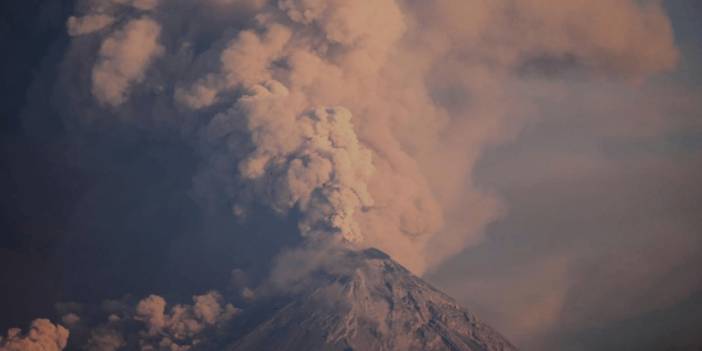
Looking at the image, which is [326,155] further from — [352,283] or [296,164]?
[352,283]

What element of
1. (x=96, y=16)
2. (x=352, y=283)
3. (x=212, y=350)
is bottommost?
(x=212, y=350)

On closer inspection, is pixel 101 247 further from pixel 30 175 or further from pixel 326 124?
pixel 326 124

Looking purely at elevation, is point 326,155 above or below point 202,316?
above

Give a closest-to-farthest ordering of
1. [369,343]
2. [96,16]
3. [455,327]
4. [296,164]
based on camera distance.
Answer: [296,164], [96,16], [369,343], [455,327]

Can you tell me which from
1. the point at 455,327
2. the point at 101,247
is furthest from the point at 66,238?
the point at 455,327

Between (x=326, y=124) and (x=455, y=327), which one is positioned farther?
(x=455, y=327)

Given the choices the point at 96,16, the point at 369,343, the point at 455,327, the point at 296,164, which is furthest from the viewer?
the point at 455,327
